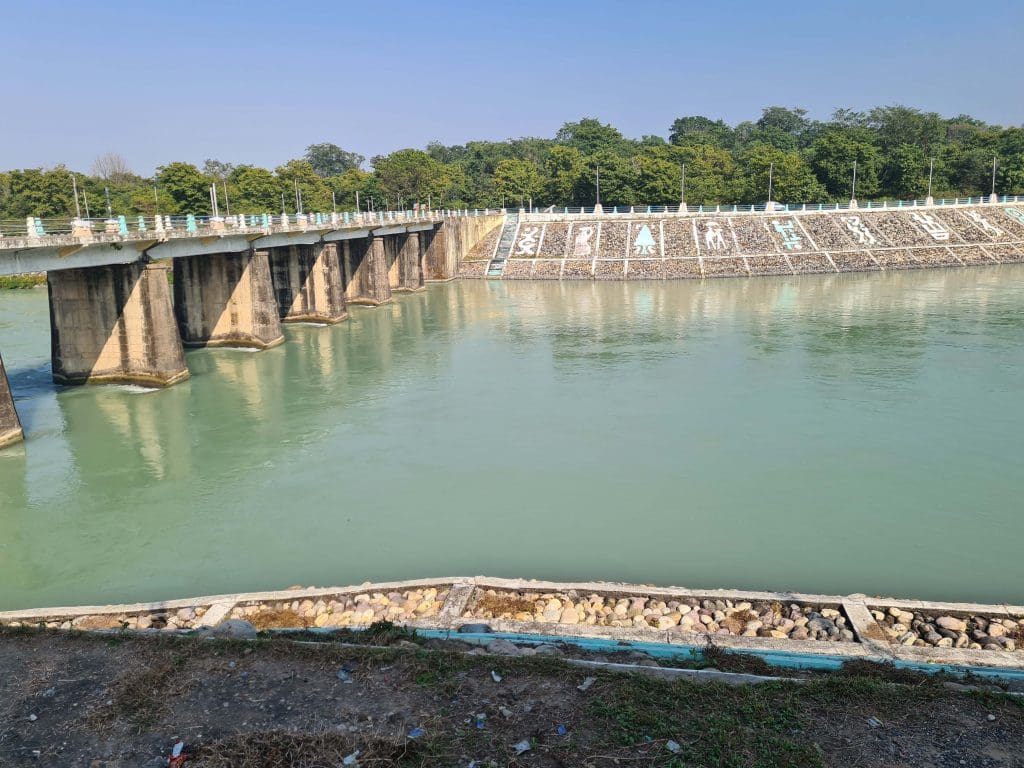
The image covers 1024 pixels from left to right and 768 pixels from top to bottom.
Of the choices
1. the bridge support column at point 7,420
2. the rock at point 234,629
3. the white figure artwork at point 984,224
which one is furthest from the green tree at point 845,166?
the rock at point 234,629

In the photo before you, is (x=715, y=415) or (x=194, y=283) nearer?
(x=715, y=415)

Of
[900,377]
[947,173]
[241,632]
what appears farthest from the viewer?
[947,173]

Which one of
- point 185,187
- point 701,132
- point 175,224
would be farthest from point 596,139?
point 175,224

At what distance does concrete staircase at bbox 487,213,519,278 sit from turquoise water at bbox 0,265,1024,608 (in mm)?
31862

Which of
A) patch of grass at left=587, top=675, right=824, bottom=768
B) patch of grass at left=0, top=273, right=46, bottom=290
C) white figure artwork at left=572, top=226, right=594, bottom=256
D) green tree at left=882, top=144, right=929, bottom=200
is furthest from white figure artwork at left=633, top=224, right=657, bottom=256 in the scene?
patch of grass at left=587, top=675, right=824, bottom=768

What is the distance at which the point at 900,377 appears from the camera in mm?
28641

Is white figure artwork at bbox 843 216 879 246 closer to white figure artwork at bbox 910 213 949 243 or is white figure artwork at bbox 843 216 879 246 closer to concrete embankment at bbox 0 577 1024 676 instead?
white figure artwork at bbox 910 213 949 243

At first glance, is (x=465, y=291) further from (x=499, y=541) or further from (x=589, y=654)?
(x=589, y=654)

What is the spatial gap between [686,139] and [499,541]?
127 m

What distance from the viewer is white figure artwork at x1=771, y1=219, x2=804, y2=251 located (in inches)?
2635

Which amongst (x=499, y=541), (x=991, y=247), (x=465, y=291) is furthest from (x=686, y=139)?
(x=499, y=541)

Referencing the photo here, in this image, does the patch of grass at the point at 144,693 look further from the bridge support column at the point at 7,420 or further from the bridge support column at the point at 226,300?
the bridge support column at the point at 226,300

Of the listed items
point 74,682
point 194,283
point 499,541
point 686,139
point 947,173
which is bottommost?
point 499,541

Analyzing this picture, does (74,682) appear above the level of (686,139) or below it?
below
